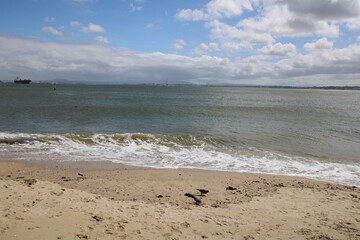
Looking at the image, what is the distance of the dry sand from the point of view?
215 inches

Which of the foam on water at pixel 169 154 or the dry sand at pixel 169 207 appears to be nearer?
the dry sand at pixel 169 207

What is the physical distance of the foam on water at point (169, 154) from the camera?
12.1 m

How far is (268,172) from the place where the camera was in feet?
38.3

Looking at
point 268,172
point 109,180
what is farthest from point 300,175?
point 109,180

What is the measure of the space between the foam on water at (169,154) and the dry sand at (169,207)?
193cm

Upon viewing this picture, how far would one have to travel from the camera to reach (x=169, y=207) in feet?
22.8

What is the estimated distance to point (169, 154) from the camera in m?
14.2

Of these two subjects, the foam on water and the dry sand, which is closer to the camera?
the dry sand

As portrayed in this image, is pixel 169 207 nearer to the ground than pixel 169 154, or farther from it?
farther from it

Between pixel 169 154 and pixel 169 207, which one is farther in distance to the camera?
pixel 169 154

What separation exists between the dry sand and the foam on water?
6.34 feet

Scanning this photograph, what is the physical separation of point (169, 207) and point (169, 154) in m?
7.26

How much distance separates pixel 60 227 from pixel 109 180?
158 inches

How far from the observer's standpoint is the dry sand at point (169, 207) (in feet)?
18.0
